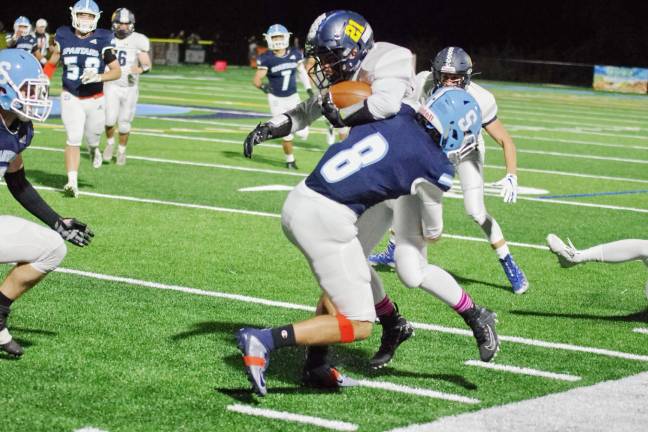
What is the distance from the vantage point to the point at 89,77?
474 inches

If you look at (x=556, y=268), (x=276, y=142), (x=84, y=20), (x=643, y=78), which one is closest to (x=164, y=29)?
(x=643, y=78)

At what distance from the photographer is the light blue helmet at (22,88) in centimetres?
541

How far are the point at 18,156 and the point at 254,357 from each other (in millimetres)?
1677

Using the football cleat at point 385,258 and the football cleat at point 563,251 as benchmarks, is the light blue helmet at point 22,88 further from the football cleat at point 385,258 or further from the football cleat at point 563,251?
the football cleat at point 385,258

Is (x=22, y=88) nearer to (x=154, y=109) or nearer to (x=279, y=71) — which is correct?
(x=279, y=71)

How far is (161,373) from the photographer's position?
555cm

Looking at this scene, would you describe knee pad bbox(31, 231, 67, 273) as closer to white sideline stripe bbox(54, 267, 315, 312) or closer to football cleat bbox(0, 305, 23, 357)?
football cleat bbox(0, 305, 23, 357)

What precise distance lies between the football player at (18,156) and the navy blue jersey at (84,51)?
6862 millimetres

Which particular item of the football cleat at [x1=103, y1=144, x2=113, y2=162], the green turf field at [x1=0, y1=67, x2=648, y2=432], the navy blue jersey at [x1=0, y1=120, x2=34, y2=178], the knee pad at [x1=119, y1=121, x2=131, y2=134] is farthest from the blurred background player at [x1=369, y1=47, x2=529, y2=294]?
the football cleat at [x1=103, y1=144, x2=113, y2=162]

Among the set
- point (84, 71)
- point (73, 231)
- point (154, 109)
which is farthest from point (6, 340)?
point (154, 109)

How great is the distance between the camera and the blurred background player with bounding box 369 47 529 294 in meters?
7.77

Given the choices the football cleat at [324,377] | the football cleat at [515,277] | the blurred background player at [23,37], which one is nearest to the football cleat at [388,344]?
the football cleat at [324,377]

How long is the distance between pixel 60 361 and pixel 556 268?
4541 mm

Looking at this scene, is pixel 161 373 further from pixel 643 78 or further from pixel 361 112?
pixel 643 78
